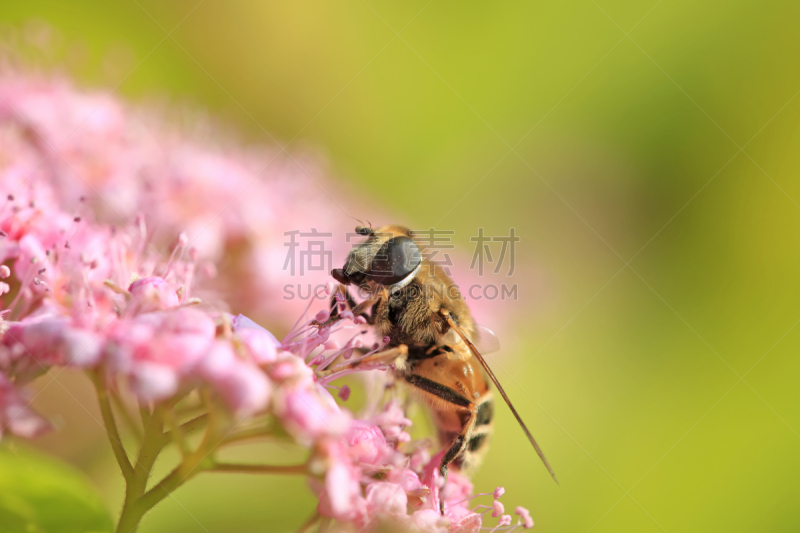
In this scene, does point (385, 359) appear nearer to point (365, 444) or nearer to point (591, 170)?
point (365, 444)

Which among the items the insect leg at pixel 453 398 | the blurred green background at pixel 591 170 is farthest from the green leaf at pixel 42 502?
the blurred green background at pixel 591 170

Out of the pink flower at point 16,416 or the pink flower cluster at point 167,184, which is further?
the pink flower cluster at point 167,184

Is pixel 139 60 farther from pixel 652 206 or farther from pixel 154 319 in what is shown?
pixel 652 206

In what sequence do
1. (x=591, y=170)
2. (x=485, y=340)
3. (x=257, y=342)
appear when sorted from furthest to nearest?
1. (x=591, y=170)
2. (x=485, y=340)
3. (x=257, y=342)

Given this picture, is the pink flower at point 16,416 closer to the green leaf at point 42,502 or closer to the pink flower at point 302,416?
the green leaf at point 42,502

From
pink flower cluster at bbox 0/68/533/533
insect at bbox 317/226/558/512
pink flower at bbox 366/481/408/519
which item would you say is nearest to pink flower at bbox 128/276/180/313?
pink flower cluster at bbox 0/68/533/533

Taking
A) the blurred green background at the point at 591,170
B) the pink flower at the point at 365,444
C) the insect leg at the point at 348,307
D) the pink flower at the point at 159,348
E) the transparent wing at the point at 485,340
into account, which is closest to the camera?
the pink flower at the point at 159,348

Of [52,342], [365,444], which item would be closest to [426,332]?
[365,444]

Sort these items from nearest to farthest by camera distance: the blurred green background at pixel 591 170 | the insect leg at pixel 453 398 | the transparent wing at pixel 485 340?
the insect leg at pixel 453 398 < the transparent wing at pixel 485 340 < the blurred green background at pixel 591 170
